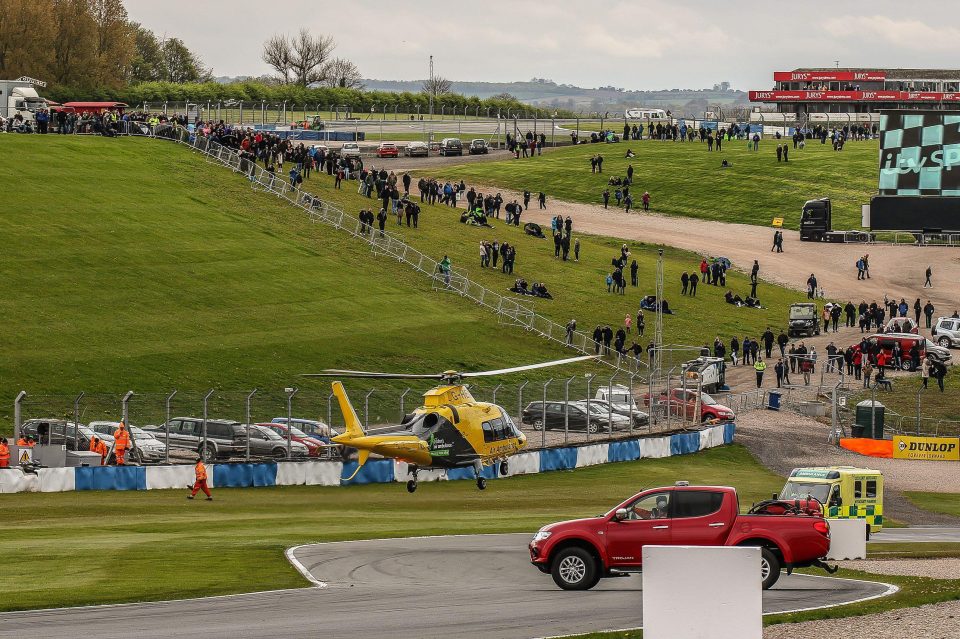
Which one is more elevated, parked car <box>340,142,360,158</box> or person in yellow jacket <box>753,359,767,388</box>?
parked car <box>340,142,360,158</box>

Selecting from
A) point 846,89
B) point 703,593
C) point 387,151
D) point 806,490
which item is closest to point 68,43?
point 387,151

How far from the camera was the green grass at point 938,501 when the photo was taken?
44281mm

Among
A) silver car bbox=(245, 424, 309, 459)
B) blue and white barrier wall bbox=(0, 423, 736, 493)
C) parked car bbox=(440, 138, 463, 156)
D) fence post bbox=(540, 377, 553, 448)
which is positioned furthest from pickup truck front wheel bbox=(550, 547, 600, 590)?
parked car bbox=(440, 138, 463, 156)

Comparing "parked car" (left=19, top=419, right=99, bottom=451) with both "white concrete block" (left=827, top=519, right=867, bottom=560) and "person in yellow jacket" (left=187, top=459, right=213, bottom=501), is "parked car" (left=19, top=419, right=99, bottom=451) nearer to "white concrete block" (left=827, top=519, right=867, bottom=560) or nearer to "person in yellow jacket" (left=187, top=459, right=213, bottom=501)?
"person in yellow jacket" (left=187, top=459, right=213, bottom=501)

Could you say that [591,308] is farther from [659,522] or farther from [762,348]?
[659,522]

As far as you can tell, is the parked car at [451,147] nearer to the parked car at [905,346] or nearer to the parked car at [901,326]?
the parked car at [901,326]

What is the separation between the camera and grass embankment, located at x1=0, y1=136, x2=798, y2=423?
58.3 metres

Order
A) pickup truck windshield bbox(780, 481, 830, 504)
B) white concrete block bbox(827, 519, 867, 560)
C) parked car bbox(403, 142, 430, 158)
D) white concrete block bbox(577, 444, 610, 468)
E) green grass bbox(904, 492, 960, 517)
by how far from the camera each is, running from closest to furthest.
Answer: white concrete block bbox(827, 519, 867, 560)
pickup truck windshield bbox(780, 481, 830, 504)
green grass bbox(904, 492, 960, 517)
white concrete block bbox(577, 444, 610, 468)
parked car bbox(403, 142, 430, 158)

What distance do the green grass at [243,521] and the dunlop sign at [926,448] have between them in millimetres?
6806

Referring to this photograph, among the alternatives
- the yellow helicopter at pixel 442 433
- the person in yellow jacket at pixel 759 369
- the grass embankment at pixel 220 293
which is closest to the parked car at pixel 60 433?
the grass embankment at pixel 220 293

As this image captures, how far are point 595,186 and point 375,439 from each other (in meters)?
81.5

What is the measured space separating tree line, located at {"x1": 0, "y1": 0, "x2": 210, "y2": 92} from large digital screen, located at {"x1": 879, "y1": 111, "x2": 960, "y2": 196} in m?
91.9

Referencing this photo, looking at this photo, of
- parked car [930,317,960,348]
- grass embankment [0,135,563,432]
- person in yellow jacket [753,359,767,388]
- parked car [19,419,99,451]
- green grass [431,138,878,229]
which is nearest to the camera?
parked car [19,419,99,451]

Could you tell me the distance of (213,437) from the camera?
43969 mm
